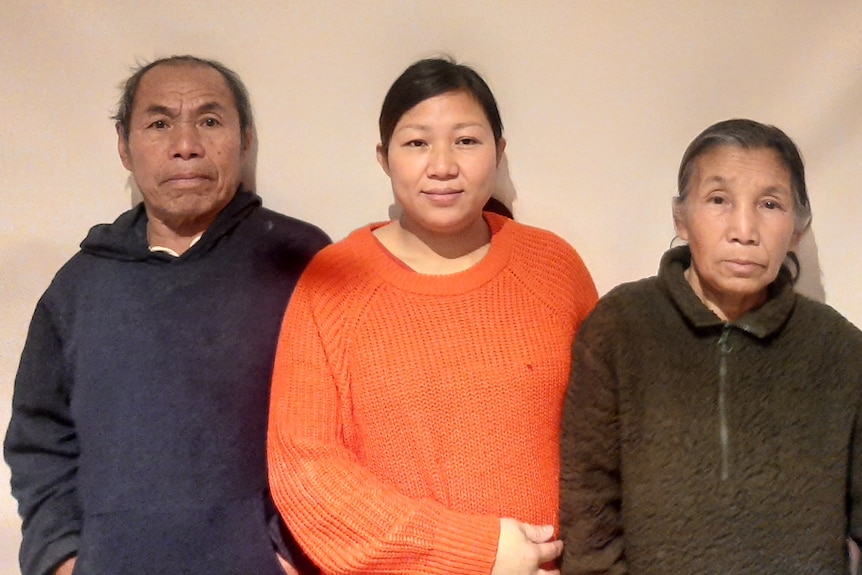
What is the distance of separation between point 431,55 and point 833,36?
813 millimetres

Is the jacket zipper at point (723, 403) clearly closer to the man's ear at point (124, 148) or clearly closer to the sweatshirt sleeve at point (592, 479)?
the sweatshirt sleeve at point (592, 479)

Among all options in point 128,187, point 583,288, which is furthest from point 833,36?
point 128,187

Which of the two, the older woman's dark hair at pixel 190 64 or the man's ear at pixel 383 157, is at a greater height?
the older woman's dark hair at pixel 190 64

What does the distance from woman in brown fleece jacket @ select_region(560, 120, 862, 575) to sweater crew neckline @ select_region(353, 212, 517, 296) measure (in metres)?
0.21

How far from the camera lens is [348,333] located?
1.18m

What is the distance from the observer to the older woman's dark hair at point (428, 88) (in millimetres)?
1181

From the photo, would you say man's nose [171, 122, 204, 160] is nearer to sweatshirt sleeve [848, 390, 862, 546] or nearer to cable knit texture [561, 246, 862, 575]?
cable knit texture [561, 246, 862, 575]

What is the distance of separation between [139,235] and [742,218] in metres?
1.12

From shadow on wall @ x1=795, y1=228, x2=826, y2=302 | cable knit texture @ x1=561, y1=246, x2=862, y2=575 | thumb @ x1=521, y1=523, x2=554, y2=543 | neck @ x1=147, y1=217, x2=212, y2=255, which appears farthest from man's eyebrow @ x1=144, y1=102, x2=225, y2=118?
shadow on wall @ x1=795, y1=228, x2=826, y2=302

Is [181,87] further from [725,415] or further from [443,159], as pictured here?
[725,415]

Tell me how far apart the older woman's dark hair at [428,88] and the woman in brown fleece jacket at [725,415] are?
1.25 ft

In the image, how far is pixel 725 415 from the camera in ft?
3.66

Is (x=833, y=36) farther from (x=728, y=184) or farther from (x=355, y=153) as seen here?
(x=355, y=153)

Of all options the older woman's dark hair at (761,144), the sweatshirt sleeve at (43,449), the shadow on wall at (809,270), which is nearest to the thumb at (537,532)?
the older woman's dark hair at (761,144)
